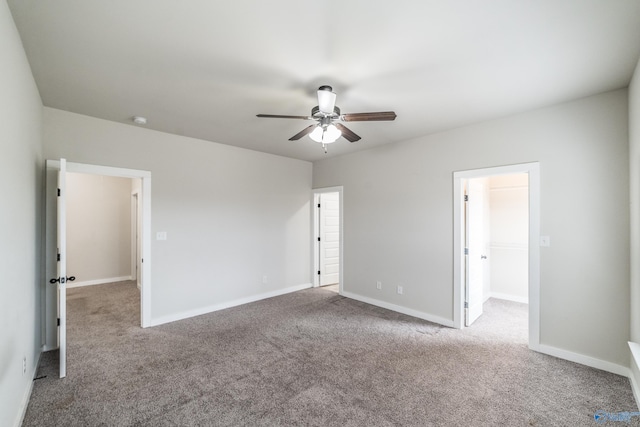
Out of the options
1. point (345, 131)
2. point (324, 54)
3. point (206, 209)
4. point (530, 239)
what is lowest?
point (530, 239)

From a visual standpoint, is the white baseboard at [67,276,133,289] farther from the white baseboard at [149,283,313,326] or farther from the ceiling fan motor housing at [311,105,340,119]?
the ceiling fan motor housing at [311,105,340,119]

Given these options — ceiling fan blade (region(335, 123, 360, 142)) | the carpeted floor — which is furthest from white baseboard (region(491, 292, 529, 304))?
ceiling fan blade (region(335, 123, 360, 142))

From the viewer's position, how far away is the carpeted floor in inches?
84.6

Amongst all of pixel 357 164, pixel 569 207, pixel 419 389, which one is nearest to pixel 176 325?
pixel 419 389

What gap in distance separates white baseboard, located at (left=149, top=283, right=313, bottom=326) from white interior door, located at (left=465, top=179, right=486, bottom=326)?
3062 millimetres

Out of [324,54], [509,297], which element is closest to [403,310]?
[509,297]

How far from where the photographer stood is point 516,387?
2490 mm

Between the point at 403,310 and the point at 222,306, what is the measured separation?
2.90 meters

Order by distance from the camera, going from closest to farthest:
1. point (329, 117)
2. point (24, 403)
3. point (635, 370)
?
point (24, 403)
point (635, 370)
point (329, 117)

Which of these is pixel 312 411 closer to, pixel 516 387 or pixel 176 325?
pixel 516 387

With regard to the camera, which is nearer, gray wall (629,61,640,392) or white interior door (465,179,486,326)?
gray wall (629,61,640,392)

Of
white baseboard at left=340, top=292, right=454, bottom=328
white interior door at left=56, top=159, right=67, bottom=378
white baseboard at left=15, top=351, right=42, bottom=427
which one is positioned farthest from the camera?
white baseboard at left=340, top=292, right=454, bottom=328

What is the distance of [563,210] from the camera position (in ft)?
9.77

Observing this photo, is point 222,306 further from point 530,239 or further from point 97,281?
point 530,239
